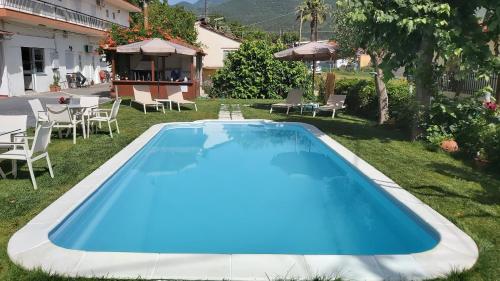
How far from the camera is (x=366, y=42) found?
970 cm

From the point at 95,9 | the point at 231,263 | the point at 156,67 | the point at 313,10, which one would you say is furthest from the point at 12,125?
the point at 313,10

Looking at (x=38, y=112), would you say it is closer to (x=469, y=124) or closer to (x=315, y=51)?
(x=315, y=51)

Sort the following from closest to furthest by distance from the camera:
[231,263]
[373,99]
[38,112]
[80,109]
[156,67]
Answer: [231,263] < [38,112] < [80,109] < [373,99] < [156,67]

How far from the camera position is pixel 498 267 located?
3.94m

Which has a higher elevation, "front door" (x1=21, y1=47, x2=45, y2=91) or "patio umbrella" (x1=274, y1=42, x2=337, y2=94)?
"patio umbrella" (x1=274, y1=42, x2=337, y2=94)

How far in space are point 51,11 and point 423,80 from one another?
74.5 feet

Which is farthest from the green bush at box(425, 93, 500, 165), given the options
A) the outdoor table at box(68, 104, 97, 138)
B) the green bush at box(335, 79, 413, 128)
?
the outdoor table at box(68, 104, 97, 138)

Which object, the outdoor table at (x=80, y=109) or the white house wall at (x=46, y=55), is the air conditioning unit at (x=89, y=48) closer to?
the white house wall at (x=46, y=55)

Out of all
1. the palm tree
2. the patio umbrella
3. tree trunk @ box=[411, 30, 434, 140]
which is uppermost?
the palm tree

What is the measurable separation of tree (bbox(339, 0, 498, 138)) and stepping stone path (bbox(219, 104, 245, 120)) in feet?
19.1

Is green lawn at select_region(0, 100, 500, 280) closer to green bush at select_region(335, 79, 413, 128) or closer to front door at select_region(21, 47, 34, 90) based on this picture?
green bush at select_region(335, 79, 413, 128)

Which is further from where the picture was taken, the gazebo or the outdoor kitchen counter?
the outdoor kitchen counter

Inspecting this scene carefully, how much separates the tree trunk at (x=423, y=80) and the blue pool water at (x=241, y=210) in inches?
91.9

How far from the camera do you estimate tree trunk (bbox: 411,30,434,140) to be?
920 centimetres
